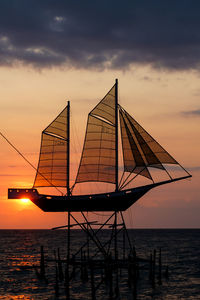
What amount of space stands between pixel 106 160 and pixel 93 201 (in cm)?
331

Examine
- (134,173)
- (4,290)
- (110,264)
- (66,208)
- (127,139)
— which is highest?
(127,139)

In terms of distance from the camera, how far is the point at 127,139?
3791 cm

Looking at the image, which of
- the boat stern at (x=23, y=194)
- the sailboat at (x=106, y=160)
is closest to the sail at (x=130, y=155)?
the sailboat at (x=106, y=160)

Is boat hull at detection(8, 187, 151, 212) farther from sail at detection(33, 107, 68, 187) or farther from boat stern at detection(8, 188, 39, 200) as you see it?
sail at detection(33, 107, 68, 187)

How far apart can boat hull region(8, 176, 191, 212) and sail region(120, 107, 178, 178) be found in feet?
5.96

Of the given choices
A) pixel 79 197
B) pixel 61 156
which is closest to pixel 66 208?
pixel 79 197

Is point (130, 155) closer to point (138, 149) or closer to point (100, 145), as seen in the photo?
point (138, 149)

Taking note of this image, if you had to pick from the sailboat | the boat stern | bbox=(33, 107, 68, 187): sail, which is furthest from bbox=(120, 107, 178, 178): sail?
the boat stern

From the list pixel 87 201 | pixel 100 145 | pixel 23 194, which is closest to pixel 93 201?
pixel 87 201

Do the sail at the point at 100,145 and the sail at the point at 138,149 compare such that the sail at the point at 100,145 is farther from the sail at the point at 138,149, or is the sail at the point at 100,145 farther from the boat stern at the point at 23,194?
the boat stern at the point at 23,194

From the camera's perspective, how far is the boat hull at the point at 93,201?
38094mm

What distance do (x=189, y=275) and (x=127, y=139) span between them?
25.2m

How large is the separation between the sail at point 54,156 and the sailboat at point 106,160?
0.08 meters

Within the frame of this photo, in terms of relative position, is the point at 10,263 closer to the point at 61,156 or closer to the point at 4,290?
the point at 4,290
